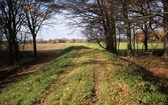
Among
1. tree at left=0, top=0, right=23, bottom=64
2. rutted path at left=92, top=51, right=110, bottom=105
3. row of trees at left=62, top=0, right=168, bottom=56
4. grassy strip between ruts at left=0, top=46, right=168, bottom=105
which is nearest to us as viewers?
grassy strip between ruts at left=0, top=46, right=168, bottom=105

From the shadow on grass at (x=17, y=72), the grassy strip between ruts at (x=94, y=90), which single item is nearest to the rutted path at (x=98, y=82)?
the grassy strip between ruts at (x=94, y=90)

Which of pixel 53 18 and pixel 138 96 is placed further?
pixel 53 18

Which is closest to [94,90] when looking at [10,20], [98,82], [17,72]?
[98,82]

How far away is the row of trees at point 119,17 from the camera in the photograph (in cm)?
1452

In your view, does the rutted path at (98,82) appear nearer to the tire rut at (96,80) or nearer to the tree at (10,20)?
the tire rut at (96,80)

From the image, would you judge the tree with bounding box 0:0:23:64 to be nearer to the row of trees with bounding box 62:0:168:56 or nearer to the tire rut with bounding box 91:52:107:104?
the row of trees with bounding box 62:0:168:56

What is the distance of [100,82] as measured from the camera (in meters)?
11.6

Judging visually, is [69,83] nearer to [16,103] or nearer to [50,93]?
[50,93]

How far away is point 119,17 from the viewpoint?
15.1 m

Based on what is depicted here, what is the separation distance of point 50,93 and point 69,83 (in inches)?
46.0

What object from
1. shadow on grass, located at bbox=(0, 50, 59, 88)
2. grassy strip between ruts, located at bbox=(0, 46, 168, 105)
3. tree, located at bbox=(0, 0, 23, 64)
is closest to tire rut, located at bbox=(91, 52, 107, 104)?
grassy strip between ruts, located at bbox=(0, 46, 168, 105)

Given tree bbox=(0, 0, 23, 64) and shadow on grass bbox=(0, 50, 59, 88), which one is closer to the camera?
shadow on grass bbox=(0, 50, 59, 88)

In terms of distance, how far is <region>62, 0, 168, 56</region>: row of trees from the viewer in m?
14.5

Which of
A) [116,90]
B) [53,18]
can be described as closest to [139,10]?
[116,90]
